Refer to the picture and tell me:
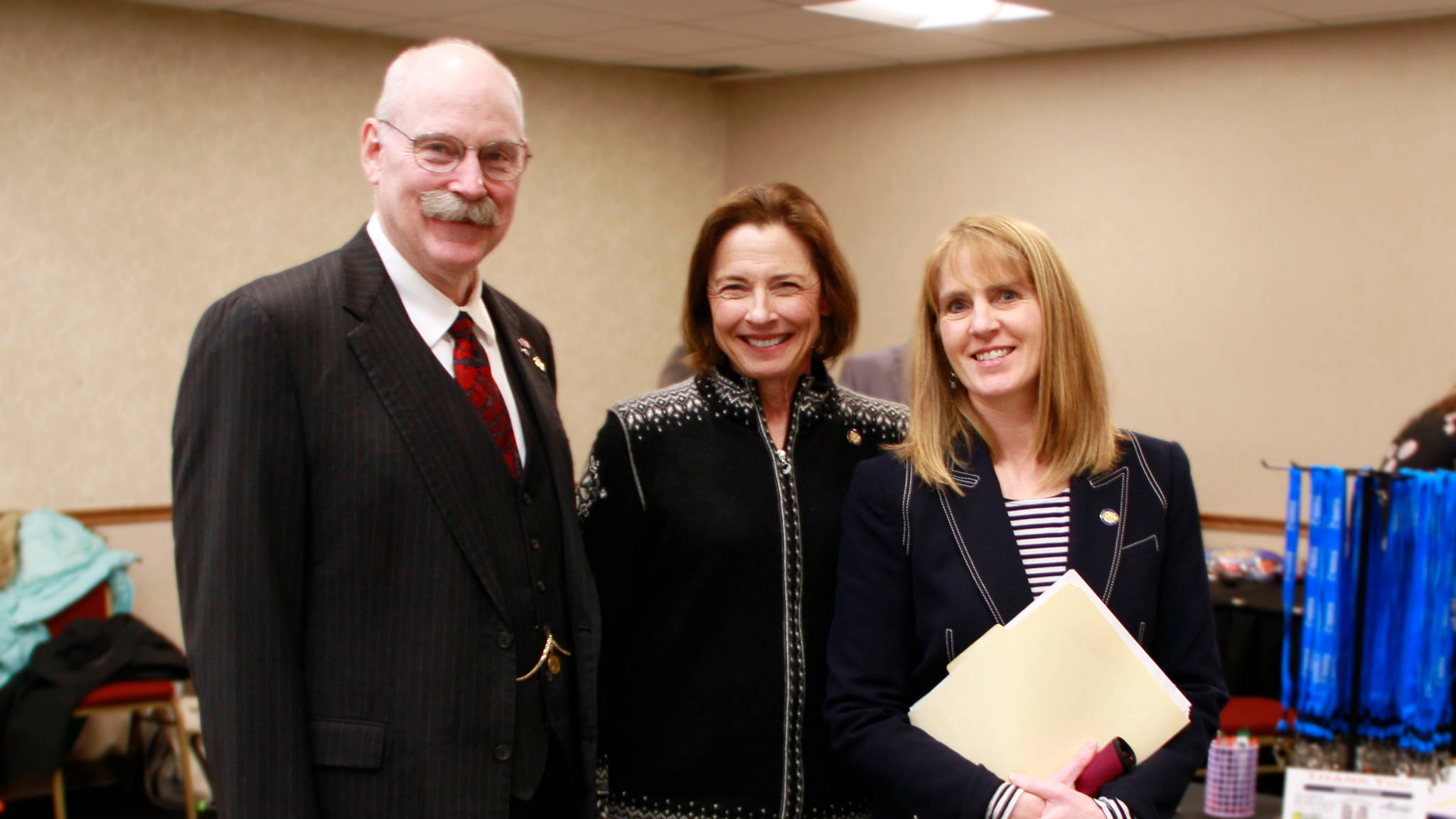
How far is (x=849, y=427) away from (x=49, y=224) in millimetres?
4120

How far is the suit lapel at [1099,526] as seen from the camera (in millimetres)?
1697

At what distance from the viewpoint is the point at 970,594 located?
1.70 meters

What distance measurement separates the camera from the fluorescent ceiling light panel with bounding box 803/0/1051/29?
515 cm

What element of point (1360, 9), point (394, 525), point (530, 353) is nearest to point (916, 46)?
point (1360, 9)

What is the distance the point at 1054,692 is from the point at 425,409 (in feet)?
2.85

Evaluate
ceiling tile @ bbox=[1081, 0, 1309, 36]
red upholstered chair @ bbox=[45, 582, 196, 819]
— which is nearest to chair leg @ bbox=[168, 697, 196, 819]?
red upholstered chair @ bbox=[45, 582, 196, 819]

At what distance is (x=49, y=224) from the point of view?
495 cm

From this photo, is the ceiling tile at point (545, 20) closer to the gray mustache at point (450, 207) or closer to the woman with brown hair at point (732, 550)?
the woman with brown hair at point (732, 550)

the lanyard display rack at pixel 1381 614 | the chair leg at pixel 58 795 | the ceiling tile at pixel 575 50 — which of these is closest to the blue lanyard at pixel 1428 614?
the lanyard display rack at pixel 1381 614

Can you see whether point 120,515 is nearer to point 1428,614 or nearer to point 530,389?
point 530,389

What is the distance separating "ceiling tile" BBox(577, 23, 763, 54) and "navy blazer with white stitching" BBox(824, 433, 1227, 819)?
4.12 metres

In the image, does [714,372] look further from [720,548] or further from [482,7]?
[482,7]

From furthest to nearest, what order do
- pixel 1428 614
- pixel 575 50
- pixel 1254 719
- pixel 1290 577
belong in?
1. pixel 575 50
2. pixel 1254 719
3. pixel 1290 577
4. pixel 1428 614

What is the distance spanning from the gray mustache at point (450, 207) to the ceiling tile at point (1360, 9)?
402 cm
